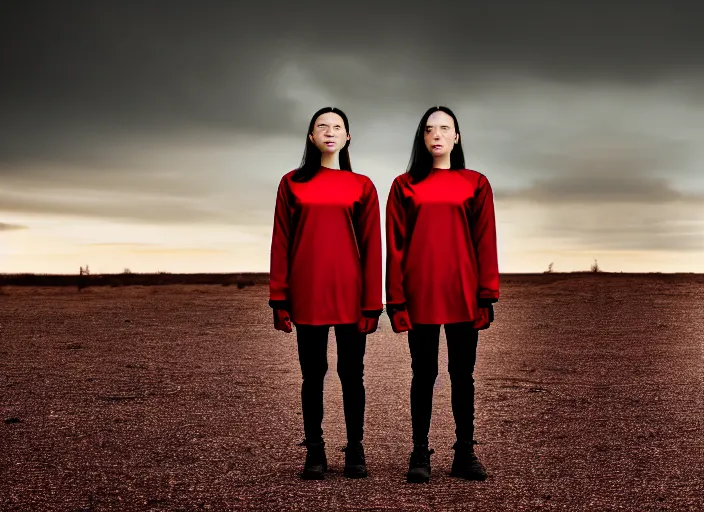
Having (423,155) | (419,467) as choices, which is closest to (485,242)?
(423,155)

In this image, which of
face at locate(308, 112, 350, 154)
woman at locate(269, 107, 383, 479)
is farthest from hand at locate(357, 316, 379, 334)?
face at locate(308, 112, 350, 154)

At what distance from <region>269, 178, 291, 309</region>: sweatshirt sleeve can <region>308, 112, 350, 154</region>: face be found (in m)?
0.34

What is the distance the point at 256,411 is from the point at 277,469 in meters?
2.13

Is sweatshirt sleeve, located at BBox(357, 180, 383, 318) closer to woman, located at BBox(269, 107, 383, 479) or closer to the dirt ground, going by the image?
woman, located at BBox(269, 107, 383, 479)

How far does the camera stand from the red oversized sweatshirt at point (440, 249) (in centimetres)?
461

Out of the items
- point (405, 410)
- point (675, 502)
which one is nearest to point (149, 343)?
point (405, 410)

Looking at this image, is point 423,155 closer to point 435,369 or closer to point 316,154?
point 316,154

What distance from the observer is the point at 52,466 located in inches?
213

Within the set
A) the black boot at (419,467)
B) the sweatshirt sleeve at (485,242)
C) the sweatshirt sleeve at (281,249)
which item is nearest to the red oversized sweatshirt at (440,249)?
the sweatshirt sleeve at (485,242)

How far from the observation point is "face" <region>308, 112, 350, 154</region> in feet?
15.6

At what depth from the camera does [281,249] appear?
473 centimetres

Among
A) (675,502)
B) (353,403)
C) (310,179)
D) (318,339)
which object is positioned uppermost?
(310,179)

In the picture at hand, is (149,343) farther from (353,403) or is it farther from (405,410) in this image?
(353,403)

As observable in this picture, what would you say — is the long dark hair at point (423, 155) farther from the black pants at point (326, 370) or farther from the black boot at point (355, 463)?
the black boot at point (355, 463)
